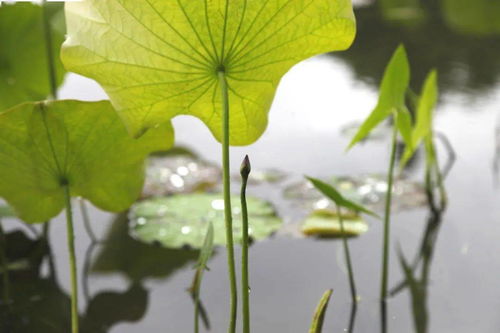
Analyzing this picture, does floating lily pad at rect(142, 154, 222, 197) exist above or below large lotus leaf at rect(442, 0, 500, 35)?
below

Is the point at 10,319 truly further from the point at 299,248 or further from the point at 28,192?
the point at 299,248

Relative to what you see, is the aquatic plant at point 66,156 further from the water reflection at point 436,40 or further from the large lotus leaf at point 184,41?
the water reflection at point 436,40

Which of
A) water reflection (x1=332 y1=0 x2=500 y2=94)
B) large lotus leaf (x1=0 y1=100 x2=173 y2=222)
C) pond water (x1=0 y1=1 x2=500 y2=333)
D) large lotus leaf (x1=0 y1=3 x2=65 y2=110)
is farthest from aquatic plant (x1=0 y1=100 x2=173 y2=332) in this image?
water reflection (x1=332 y1=0 x2=500 y2=94)

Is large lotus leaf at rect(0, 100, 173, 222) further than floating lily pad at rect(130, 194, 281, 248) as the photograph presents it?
No

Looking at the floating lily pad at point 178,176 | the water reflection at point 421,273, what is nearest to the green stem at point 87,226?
the floating lily pad at point 178,176

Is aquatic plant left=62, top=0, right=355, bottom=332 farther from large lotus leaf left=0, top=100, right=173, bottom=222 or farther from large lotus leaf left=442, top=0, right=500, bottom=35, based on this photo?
large lotus leaf left=442, top=0, right=500, bottom=35

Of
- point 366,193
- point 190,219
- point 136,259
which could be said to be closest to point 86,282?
point 136,259

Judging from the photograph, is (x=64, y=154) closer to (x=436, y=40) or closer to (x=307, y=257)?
(x=307, y=257)
